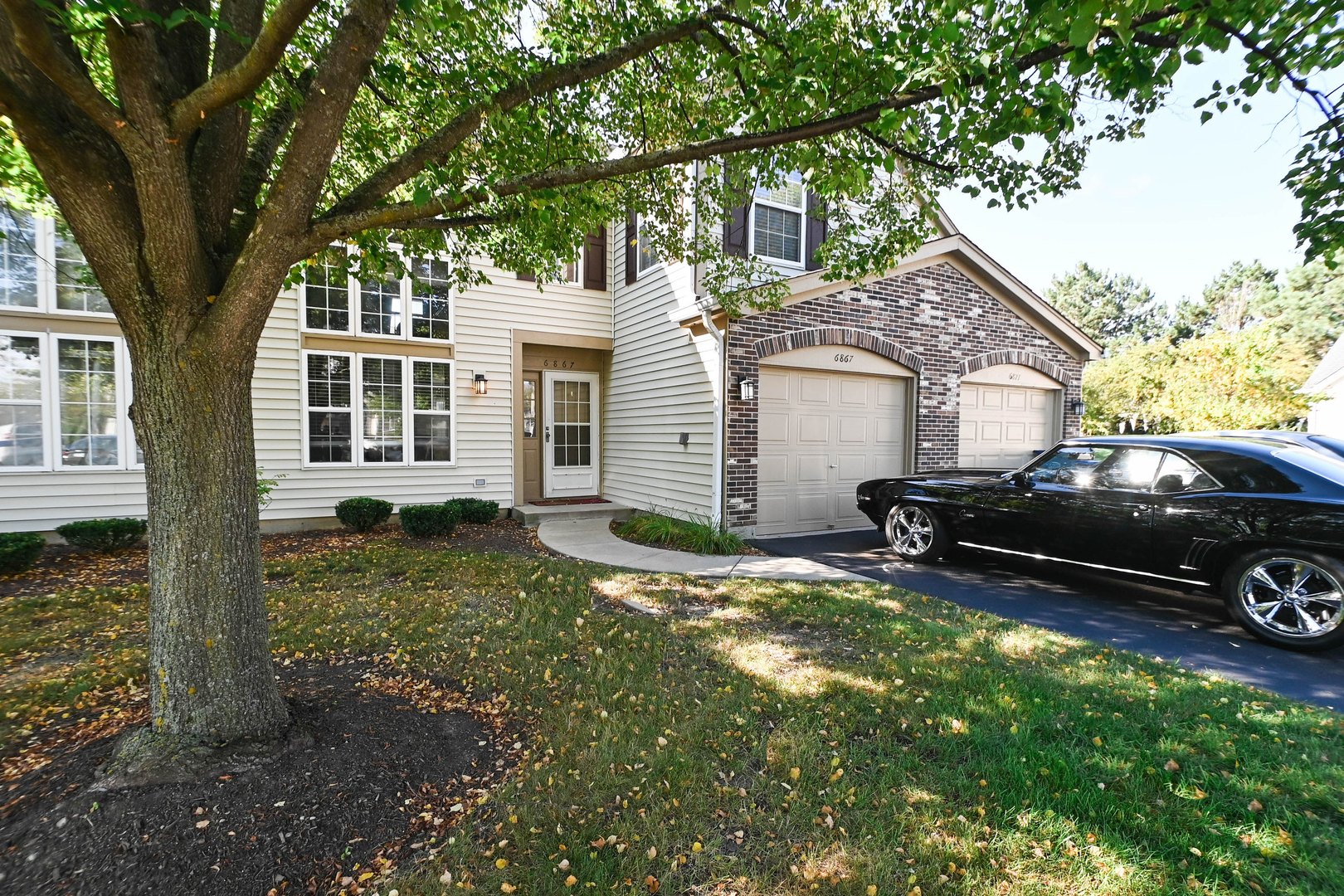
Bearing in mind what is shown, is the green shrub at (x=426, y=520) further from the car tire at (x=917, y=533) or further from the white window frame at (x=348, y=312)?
the car tire at (x=917, y=533)

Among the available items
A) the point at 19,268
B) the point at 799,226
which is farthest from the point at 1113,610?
the point at 19,268

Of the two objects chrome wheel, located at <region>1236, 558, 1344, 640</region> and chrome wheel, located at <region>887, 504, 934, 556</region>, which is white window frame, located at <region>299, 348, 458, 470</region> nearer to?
chrome wheel, located at <region>887, 504, 934, 556</region>

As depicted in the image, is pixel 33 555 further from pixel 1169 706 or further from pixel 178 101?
pixel 1169 706

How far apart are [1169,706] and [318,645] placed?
5172mm

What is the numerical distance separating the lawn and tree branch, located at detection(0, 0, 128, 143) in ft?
9.34

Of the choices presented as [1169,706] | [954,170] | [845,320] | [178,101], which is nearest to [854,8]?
[954,170]

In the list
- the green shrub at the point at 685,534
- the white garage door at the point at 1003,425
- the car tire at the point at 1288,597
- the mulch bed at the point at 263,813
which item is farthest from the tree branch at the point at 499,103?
the white garage door at the point at 1003,425

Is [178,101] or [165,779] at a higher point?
[178,101]

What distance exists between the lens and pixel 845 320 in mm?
8148

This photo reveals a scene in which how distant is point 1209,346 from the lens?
11.6m

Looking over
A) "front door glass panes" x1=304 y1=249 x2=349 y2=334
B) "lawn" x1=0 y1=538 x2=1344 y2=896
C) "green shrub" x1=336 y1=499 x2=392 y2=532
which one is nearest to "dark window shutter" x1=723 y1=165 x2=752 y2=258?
"lawn" x1=0 y1=538 x2=1344 y2=896

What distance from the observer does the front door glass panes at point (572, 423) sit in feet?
34.2

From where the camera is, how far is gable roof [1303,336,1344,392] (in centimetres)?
1769

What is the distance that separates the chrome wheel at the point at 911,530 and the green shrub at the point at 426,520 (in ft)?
19.0
